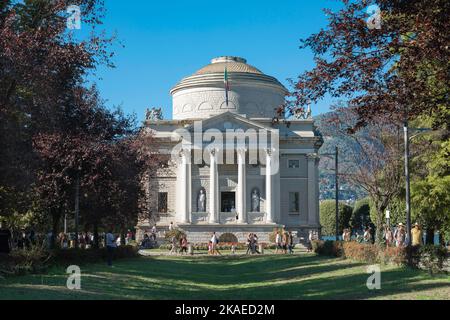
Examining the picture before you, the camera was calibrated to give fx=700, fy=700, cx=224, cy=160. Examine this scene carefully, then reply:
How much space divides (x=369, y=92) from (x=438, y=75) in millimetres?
1751

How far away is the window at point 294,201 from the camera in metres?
71.7

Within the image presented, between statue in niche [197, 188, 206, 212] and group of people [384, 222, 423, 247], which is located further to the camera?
statue in niche [197, 188, 206, 212]

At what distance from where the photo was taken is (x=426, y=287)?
59.7 feet

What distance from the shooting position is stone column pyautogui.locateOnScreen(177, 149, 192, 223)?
67.1 meters

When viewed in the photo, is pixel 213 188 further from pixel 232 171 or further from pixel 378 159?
pixel 378 159

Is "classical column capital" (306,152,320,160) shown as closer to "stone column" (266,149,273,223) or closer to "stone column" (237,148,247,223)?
"stone column" (266,149,273,223)

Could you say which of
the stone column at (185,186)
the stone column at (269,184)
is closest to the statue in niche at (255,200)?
the stone column at (269,184)

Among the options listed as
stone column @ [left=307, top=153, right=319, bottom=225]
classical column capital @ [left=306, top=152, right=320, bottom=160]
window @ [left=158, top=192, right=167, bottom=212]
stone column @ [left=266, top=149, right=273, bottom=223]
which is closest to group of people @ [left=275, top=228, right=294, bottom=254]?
stone column @ [left=266, top=149, right=273, bottom=223]

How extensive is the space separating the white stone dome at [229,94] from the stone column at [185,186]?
8.64 meters

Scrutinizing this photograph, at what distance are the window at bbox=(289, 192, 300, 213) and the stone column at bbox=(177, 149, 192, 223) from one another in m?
10.8

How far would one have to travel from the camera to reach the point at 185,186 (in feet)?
224

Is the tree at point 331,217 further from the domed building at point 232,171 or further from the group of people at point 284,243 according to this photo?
the group of people at point 284,243
